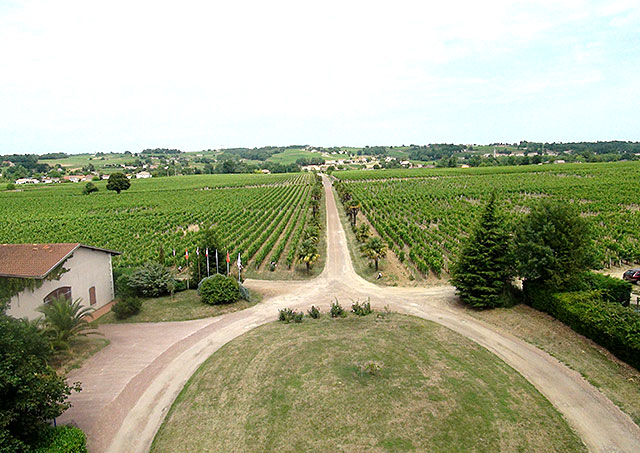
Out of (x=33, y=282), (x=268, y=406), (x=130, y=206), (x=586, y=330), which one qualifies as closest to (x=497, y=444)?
(x=268, y=406)

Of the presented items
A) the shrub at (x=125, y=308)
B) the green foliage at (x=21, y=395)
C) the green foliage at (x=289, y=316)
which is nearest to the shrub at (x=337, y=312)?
the green foliage at (x=289, y=316)

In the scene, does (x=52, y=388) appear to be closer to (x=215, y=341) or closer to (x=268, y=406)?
(x=268, y=406)

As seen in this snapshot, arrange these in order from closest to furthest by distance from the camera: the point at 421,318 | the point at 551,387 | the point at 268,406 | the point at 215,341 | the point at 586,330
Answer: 1. the point at 268,406
2. the point at 551,387
3. the point at 586,330
4. the point at 215,341
5. the point at 421,318

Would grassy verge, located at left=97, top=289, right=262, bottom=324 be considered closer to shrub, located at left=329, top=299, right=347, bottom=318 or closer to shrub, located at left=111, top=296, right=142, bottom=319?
shrub, located at left=111, top=296, right=142, bottom=319

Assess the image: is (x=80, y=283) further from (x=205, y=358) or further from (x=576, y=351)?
(x=576, y=351)

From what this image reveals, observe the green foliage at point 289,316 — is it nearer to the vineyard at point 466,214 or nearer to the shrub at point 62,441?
the shrub at point 62,441
